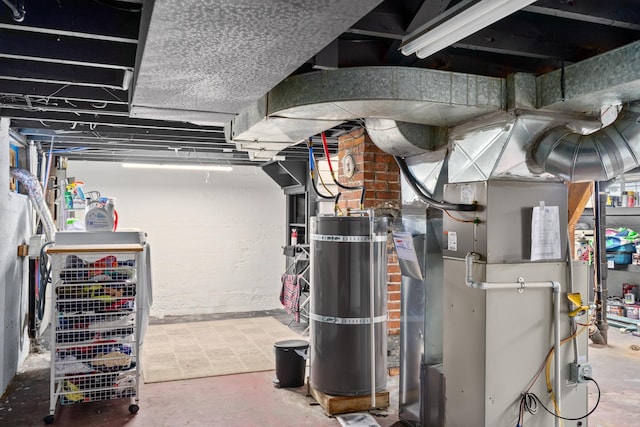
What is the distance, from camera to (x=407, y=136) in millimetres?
3164

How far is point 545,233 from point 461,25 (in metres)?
1.51

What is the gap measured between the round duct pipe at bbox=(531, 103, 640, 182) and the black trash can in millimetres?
2609

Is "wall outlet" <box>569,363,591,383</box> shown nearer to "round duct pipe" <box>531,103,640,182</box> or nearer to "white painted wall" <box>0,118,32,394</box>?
"round duct pipe" <box>531,103,640,182</box>

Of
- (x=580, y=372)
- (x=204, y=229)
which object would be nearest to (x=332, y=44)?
(x=580, y=372)

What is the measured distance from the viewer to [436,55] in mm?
2746

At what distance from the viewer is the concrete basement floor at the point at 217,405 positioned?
351 cm

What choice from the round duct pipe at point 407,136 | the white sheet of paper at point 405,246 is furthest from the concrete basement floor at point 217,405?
the round duct pipe at point 407,136

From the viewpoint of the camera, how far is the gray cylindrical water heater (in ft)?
12.0

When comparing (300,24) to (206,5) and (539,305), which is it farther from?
(539,305)

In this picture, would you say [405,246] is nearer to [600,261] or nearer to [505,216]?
[505,216]

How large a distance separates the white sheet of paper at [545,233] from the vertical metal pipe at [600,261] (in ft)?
11.2

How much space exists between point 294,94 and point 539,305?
189 cm

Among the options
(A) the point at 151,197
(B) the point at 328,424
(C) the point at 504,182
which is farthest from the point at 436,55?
(A) the point at 151,197

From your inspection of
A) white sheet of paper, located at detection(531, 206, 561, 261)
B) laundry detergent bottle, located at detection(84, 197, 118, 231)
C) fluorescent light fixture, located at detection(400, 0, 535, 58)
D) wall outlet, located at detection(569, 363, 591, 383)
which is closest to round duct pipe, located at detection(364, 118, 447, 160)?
white sheet of paper, located at detection(531, 206, 561, 261)
